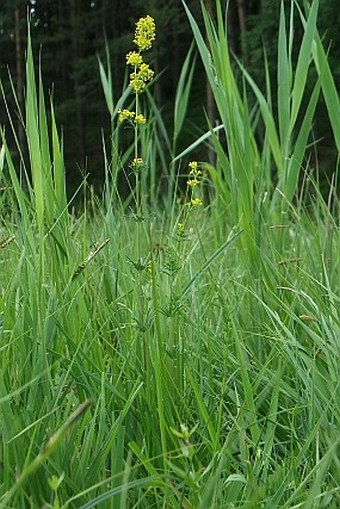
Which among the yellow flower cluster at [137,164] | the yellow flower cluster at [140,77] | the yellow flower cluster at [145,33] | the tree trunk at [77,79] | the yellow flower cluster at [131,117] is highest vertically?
the yellow flower cluster at [145,33]

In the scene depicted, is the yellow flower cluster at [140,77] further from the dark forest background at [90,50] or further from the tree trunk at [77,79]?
the tree trunk at [77,79]

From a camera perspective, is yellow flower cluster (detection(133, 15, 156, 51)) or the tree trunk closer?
yellow flower cluster (detection(133, 15, 156, 51))

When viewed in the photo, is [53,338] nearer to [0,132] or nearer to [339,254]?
[0,132]

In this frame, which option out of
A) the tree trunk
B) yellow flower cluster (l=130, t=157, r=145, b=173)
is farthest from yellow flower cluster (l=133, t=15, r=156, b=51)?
the tree trunk

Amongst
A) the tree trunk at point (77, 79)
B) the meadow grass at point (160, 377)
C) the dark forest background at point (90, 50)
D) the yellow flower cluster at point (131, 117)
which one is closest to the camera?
the meadow grass at point (160, 377)

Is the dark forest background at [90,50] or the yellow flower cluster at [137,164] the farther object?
the dark forest background at [90,50]

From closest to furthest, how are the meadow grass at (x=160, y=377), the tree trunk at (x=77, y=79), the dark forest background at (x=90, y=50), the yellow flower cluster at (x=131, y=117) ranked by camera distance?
the meadow grass at (x=160, y=377)
the yellow flower cluster at (x=131, y=117)
the dark forest background at (x=90, y=50)
the tree trunk at (x=77, y=79)

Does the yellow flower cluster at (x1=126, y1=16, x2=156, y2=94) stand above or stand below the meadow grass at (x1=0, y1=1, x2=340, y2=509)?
above

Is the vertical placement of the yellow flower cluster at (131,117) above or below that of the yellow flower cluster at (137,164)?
above

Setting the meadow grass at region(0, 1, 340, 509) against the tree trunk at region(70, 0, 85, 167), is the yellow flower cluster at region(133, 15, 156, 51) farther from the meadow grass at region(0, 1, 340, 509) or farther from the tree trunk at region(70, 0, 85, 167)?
the tree trunk at region(70, 0, 85, 167)

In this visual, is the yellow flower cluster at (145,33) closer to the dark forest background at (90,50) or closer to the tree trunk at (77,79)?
the dark forest background at (90,50)

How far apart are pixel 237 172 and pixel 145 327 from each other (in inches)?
24.8

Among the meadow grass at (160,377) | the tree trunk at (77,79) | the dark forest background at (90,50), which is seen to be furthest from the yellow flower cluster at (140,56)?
the tree trunk at (77,79)

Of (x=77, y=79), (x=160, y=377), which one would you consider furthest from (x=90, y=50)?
(x=160, y=377)
